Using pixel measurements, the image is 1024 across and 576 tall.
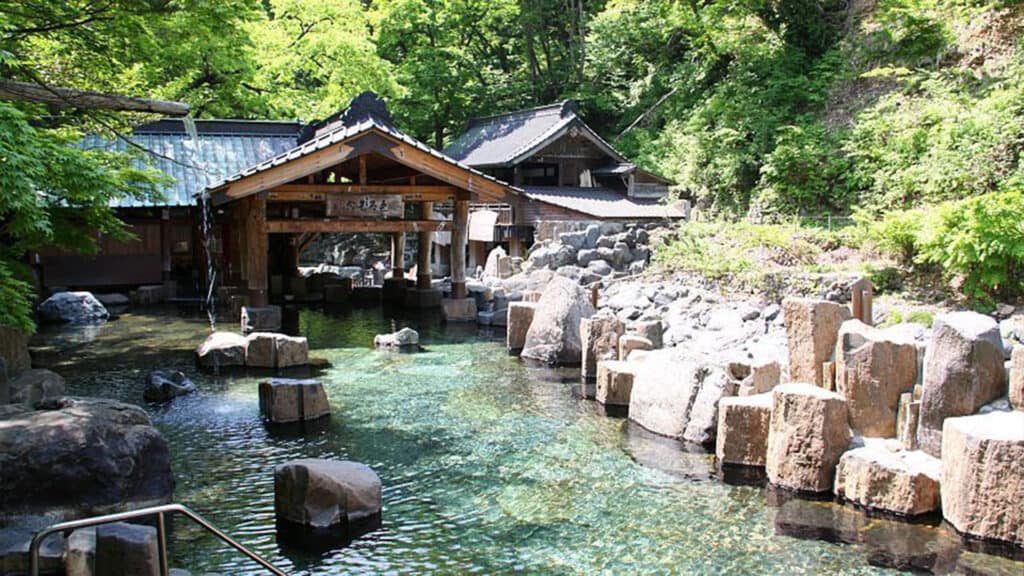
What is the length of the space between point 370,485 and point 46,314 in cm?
1407

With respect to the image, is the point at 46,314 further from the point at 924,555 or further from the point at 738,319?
the point at 924,555

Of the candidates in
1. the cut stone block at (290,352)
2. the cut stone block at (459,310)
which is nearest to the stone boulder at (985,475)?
the cut stone block at (290,352)

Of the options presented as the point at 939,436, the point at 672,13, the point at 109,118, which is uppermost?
the point at 672,13

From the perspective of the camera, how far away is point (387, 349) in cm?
1573

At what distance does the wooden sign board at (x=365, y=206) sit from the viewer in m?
17.9

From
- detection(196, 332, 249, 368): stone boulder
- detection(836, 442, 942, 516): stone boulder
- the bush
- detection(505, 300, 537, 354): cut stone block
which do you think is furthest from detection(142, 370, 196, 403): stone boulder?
the bush

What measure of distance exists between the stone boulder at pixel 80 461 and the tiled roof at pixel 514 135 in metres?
22.1

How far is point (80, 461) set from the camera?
6973 mm

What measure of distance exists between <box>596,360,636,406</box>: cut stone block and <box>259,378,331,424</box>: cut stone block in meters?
3.88

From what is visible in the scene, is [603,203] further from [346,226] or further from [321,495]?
[321,495]

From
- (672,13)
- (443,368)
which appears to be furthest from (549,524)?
(672,13)

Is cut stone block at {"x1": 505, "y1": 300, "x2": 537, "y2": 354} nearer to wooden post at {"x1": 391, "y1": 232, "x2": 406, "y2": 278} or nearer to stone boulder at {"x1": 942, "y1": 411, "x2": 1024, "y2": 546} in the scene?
wooden post at {"x1": 391, "y1": 232, "x2": 406, "y2": 278}

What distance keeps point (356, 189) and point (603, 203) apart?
12.1 m

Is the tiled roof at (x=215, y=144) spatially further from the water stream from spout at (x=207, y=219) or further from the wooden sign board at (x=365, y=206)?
the wooden sign board at (x=365, y=206)
